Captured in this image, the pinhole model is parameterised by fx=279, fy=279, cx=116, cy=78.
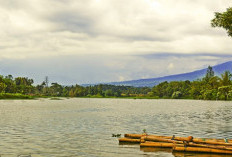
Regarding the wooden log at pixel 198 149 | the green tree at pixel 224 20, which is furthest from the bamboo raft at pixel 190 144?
the green tree at pixel 224 20

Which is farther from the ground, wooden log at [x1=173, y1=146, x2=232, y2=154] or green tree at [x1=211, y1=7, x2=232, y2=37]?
green tree at [x1=211, y1=7, x2=232, y2=37]

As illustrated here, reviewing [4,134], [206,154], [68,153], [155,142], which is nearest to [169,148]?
[155,142]

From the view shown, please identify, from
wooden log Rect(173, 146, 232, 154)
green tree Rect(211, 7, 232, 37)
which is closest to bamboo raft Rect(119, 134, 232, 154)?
wooden log Rect(173, 146, 232, 154)

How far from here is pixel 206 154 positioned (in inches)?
1188

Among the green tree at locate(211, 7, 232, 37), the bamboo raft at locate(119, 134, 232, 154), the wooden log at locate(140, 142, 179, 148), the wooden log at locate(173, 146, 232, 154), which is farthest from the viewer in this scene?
the green tree at locate(211, 7, 232, 37)

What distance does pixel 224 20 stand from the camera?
4188 centimetres

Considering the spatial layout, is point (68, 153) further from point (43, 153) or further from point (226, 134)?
point (226, 134)

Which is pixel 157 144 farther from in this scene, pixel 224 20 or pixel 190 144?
pixel 224 20

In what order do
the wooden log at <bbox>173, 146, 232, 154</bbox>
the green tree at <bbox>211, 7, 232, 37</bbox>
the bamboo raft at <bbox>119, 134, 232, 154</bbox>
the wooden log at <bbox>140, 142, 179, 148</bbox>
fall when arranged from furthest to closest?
1. the green tree at <bbox>211, 7, 232, 37</bbox>
2. the wooden log at <bbox>140, 142, 179, 148</bbox>
3. the bamboo raft at <bbox>119, 134, 232, 154</bbox>
4. the wooden log at <bbox>173, 146, 232, 154</bbox>

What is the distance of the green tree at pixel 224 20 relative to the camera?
41.7 meters

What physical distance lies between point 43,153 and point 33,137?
11.1 m

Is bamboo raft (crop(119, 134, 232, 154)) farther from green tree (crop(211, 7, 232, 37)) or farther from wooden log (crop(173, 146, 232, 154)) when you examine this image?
green tree (crop(211, 7, 232, 37))

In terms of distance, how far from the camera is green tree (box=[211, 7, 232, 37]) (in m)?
41.7

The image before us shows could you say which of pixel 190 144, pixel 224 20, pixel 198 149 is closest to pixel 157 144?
pixel 190 144
